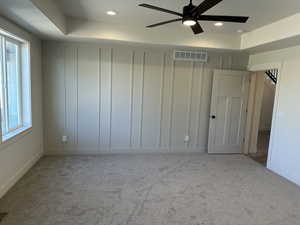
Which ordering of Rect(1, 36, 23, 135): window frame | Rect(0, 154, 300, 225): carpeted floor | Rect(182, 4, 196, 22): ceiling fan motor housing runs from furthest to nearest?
Rect(1, 36, 23, 135): window frame
Rect(0, 154, 300, 225): carpeted floor
Rect(182, 4, 196, 22): ceiling fan motor housing

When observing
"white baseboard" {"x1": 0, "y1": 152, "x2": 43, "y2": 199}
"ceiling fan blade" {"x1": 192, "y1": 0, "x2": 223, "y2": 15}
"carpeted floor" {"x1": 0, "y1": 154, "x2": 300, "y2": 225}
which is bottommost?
"carpeted floor" {"x1": 0, "y1": 154, "x2": 300, "y2": 225}

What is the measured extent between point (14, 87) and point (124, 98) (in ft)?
6.70

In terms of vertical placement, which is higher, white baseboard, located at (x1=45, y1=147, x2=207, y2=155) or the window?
the window

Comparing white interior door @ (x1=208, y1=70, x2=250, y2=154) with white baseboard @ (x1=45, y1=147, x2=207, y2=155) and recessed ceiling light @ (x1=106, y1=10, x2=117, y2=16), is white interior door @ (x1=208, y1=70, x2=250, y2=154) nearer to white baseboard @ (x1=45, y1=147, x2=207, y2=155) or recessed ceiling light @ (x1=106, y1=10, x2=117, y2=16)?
white baseboard @ (x1=45, y1=147, x2=207, y2=155)

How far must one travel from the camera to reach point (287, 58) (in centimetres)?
379

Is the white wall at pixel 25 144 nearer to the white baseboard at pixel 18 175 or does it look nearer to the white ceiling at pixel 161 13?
the white baseboard at pixel 18 175

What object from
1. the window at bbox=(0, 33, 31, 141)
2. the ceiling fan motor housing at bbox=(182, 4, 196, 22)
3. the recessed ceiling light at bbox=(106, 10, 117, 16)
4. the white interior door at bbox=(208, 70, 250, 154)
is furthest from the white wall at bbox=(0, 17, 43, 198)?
the white interior door at bbox=(208, 70, 250, 154)

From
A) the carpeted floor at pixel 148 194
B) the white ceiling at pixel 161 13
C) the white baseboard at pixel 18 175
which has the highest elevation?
the white ceiling at pixel 161 13

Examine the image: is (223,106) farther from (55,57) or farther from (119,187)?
(55,57)

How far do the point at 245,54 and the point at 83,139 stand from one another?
424 cm

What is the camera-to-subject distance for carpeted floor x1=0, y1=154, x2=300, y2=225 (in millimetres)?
2467

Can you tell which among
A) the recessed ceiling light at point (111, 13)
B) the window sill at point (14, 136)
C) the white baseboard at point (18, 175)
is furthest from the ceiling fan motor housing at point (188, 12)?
the white baseboard at point (18, 175)

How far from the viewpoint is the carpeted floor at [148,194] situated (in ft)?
8.09

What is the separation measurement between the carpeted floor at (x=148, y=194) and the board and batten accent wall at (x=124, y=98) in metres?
0.57
